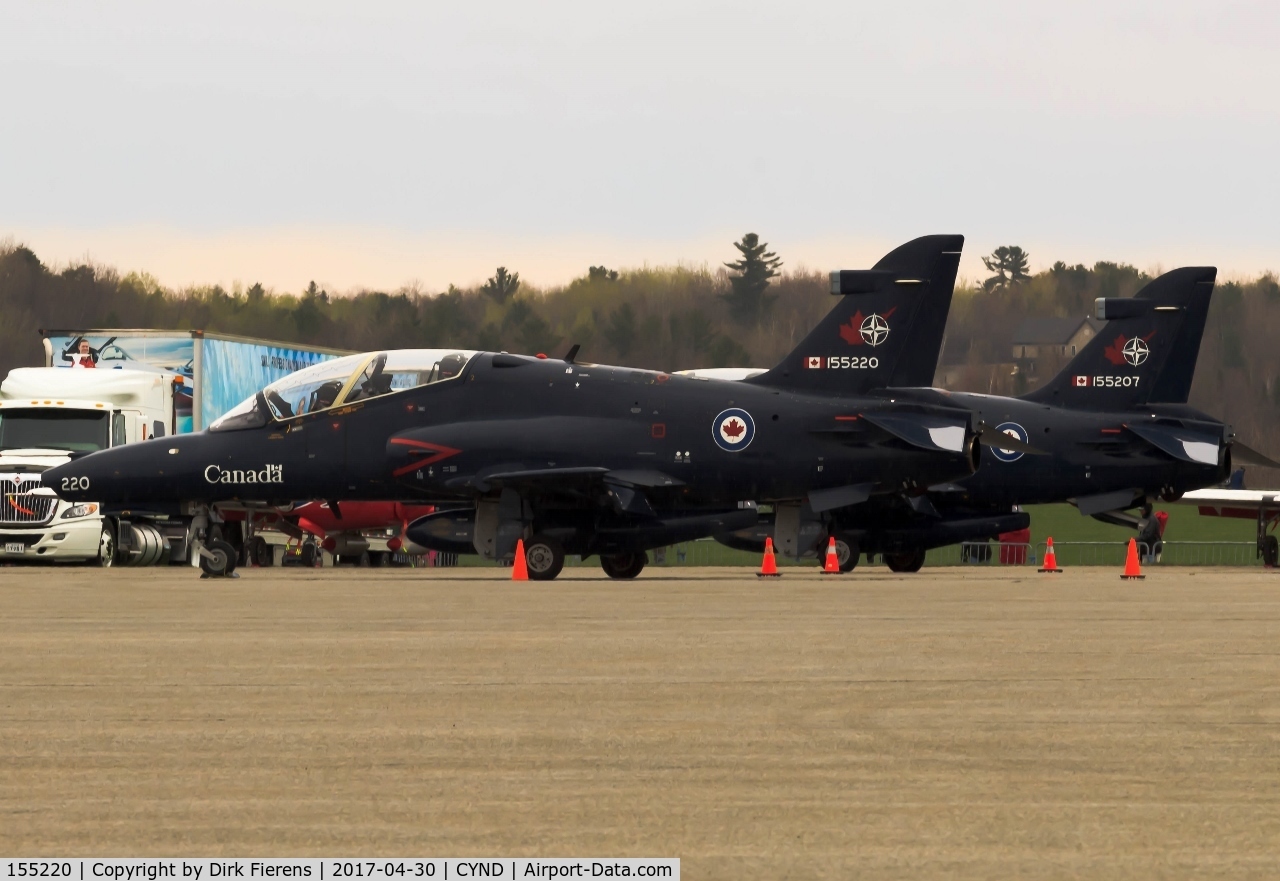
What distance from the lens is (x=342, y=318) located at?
7400 cm

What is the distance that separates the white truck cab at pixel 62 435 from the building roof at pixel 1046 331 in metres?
55.0

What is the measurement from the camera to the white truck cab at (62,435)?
3142 cm

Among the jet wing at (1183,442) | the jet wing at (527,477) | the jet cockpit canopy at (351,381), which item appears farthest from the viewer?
the jet wing at (1183,442)

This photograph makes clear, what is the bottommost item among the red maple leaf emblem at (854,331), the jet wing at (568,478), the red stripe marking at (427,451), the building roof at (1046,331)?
the jet wing at (568,478)

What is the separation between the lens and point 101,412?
108ft

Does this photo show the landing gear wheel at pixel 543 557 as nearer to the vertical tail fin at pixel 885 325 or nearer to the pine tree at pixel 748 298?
the vertical tail fin at pixel 885 325

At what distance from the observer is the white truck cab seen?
31.4m

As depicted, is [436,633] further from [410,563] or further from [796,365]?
[410,563]

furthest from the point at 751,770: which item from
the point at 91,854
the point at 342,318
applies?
the point at 342,318

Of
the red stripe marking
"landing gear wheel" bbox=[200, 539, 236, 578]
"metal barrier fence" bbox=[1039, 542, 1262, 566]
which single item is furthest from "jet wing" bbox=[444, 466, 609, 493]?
"metal barrier fence" bbox=[1039, 542, 1262, 566]

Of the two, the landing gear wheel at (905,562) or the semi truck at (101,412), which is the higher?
the semi truck at (101,412)

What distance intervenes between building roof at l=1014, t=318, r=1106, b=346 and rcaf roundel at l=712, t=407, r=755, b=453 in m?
59.9

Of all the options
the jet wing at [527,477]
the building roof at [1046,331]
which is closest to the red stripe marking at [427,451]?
the jet wing at [527,477]

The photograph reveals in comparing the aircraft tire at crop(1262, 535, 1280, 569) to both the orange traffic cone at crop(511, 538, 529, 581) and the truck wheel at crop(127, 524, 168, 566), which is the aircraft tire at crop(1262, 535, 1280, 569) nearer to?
the orange traffic cone at crop(511, 538, 529, 581)
